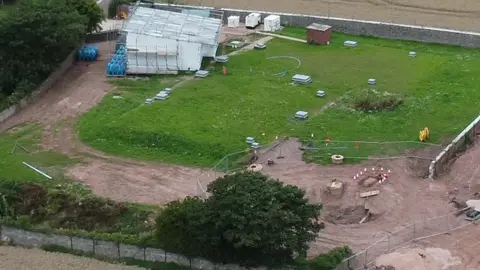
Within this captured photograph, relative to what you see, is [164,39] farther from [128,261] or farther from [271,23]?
[128,261]

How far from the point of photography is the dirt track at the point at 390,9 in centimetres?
5122

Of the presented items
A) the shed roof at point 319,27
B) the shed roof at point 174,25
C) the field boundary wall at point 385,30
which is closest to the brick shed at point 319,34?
the shed roof at point 319,27

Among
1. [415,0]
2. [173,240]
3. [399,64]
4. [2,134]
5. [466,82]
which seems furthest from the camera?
[415,0]

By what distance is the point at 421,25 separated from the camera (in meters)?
50.3

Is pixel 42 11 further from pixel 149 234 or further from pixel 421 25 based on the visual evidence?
pixel 421 25

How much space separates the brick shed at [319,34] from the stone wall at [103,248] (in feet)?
Answer: 69.8

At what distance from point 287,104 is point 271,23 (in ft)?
35.8

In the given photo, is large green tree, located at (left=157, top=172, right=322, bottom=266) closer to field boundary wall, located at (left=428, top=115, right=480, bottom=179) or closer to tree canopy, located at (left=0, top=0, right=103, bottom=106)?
field boundary wall, located at (left=428, top=115, right=480, bottom=179)

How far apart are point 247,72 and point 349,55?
5.65 m

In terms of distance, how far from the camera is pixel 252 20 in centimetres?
4953

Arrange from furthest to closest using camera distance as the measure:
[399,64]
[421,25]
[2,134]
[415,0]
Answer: [415,0] < [421,25] < [399,64] < [2,134]

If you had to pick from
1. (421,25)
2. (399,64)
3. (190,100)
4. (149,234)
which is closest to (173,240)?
(149,234)

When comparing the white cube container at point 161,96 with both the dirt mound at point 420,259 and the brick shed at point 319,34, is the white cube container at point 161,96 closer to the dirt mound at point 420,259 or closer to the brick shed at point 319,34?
the brick shed at point 319,34

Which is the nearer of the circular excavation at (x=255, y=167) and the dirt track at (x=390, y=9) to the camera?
the circular excavation at (x=255, y=167)
